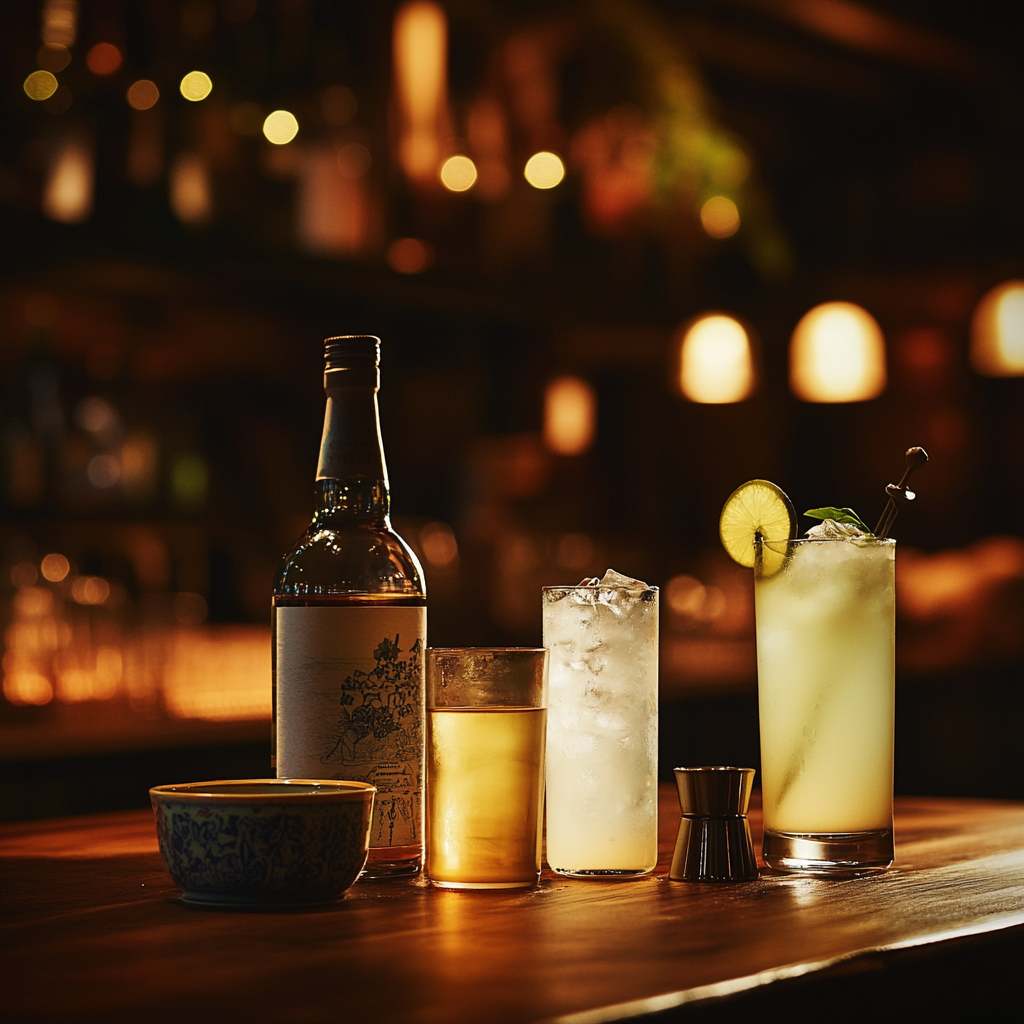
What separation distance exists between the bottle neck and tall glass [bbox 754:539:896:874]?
0.33 meters

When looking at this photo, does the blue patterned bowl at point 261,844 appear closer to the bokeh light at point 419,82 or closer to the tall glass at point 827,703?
the tall glass at point 827,703

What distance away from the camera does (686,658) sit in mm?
4430

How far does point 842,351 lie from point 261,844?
3934 mm

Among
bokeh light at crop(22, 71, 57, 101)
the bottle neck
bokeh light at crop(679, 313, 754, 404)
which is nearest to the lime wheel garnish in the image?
the bottle neck

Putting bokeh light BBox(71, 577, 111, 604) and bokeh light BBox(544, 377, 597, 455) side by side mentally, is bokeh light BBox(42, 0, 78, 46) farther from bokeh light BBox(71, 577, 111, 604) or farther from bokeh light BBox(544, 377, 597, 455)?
bokeh light BBox(544, 377, 597, 455)

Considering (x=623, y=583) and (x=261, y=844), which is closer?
(x=261, y=844)

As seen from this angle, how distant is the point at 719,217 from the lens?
15.2ft

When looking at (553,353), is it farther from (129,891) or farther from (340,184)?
(129,891)

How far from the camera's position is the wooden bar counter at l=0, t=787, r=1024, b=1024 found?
2.36 ft

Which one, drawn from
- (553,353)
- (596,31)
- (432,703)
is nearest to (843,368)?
(553,353)

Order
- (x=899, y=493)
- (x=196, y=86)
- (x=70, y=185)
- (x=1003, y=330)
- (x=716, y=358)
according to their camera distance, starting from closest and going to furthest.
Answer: (x=899, y=493), (x=70, y=185), (x=196, y=86), (x=716, y=358), (x=1003, y=330)

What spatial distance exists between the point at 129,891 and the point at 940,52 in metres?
4.91

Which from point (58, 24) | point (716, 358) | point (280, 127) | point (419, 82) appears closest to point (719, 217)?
point (716, 358)

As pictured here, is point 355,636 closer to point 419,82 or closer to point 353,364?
point 353,364
